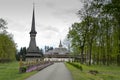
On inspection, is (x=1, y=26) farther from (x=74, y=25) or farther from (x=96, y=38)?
(x=96, y=38)

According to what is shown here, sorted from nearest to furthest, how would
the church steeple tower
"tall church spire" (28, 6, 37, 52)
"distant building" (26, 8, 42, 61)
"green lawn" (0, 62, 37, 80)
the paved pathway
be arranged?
the paved pathway, "green lawn" (0, 62, 37, 80), "distant building" (26, 8, 42, 61), "tall church spire" (28, 6, 37, 52), the church steeple tower

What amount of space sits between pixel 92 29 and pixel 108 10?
162 ft

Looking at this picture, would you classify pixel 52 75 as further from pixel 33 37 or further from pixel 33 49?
pixel 33 37

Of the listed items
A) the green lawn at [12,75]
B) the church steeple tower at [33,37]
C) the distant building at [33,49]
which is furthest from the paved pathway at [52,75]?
the church steeple tower at [33,37]

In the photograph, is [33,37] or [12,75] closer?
[12,75]

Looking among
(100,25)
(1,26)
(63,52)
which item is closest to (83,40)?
(100,25)

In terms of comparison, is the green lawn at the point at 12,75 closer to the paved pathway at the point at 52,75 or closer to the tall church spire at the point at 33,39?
the paved pathway at the point at 52,75

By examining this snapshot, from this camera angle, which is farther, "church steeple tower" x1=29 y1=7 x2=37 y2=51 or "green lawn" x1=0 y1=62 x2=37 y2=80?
"church steeple tower" x1=29 y1=7 x2=37 y2=51

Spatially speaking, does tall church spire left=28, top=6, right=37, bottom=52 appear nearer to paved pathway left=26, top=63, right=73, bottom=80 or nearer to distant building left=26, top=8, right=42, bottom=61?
distant building left=26, top=8, right=42, bottom=61

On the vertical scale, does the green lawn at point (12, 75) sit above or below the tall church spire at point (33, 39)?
below

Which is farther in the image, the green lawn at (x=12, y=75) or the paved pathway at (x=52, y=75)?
Answer: the green lawn at (x=12, y=75)

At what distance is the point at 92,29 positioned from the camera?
68812mm

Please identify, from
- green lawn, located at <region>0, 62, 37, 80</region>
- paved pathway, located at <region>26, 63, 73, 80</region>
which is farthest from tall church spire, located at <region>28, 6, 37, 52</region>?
paved pathway, located at <region>26, 63, 73, 80</region>

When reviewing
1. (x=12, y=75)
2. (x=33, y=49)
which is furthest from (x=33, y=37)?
(x=12, y=75)
